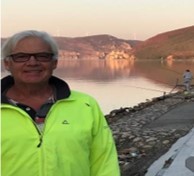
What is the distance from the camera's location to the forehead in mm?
2418

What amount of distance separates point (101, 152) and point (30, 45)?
2.20 ft

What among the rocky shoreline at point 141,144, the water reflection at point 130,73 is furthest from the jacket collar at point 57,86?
the water reflection at point 130,73

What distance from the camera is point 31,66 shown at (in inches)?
95.4

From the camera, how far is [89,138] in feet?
8.01

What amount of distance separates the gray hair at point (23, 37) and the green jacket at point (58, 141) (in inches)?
10.2

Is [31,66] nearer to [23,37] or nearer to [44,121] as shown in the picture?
[23,37]

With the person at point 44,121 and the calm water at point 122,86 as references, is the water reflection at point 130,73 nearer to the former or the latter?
the calm water at point 122,86

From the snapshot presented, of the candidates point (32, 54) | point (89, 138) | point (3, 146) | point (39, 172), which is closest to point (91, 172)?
point (89, 138)

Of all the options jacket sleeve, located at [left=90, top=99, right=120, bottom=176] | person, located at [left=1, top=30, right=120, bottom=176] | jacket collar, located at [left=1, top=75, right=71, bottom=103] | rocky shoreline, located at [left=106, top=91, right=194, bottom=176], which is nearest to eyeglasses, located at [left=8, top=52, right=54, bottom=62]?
person, located at [left=1, top=30, right=120, bottom=176]

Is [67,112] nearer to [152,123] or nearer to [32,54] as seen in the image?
[32,54]

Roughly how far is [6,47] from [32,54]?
0.16m

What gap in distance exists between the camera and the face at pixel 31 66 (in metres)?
2.42

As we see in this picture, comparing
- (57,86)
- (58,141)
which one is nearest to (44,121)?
(58,141)

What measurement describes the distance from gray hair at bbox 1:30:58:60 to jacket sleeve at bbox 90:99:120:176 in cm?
38
